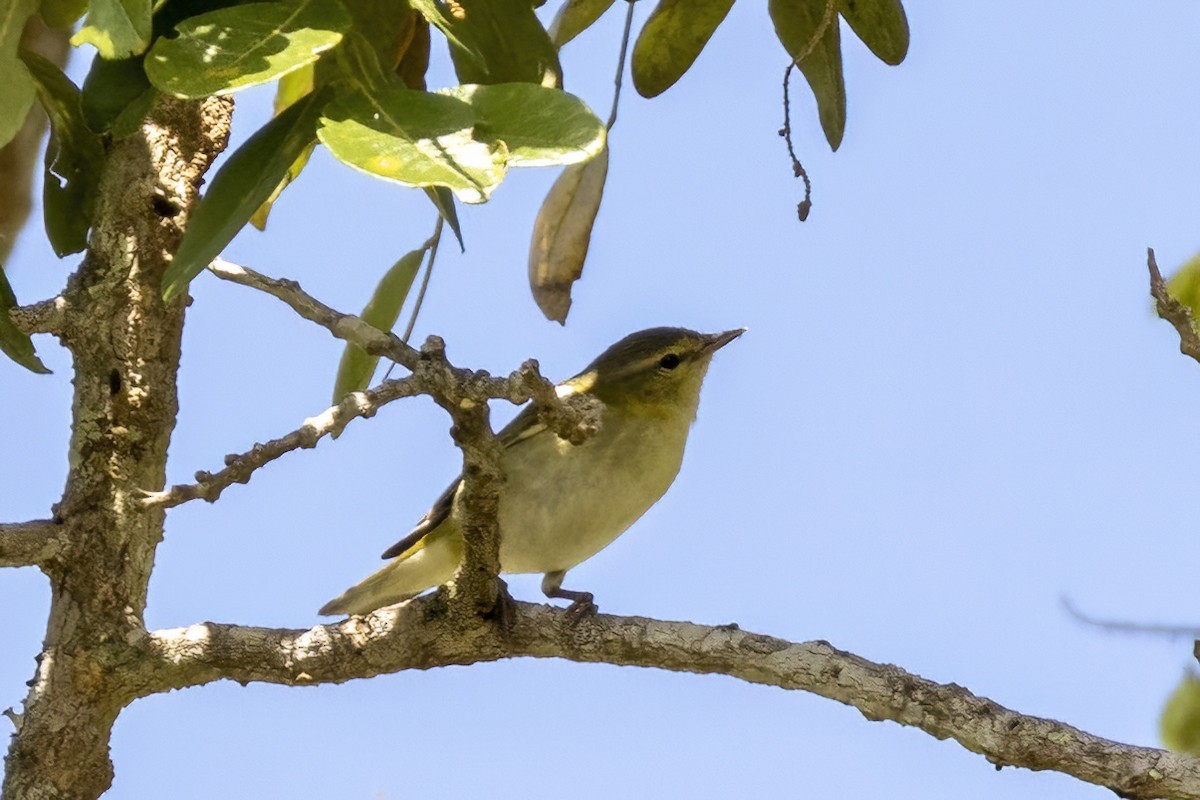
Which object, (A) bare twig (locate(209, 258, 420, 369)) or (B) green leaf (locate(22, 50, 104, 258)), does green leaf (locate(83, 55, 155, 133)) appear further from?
(B) green leaf (locate(22, 50, 104, 258))

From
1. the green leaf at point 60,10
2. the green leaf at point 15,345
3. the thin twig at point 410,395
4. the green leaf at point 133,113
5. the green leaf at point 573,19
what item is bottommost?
the thin twig at point 410,395

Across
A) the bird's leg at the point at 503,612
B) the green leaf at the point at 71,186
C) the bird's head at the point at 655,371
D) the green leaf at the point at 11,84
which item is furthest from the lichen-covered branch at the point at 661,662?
the bird's head at the point at 655,371

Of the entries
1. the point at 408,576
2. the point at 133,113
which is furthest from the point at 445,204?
the point at 408,576

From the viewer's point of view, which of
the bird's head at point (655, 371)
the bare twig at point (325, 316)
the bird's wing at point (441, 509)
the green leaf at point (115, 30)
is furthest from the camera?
the bird's head at point (655, 371)

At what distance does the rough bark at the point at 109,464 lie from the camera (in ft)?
7.06

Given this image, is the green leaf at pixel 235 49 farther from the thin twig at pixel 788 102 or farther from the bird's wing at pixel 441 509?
the bird's wing at pixel 441 509

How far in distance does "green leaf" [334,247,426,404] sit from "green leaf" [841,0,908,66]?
31.5 inches

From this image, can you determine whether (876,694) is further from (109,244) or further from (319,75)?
(109,244)

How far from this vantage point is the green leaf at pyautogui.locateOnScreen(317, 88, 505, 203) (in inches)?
51.8

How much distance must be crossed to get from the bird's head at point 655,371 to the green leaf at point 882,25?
136 cm

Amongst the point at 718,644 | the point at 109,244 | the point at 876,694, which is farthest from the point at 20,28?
the point at 876,694

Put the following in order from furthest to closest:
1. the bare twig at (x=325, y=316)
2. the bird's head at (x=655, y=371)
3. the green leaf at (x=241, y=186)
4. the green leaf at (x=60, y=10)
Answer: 1. the bird's head at (x=655, y=371)
2. the green leaf at (x=60, y=10)
3. the bare twig at (x=325, y=316)
4. the green leaf at (x=241, y=186)

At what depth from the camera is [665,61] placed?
7.73 feet

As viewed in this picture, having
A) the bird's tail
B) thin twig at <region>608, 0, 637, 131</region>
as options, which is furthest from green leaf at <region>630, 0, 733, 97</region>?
the bird's tail
